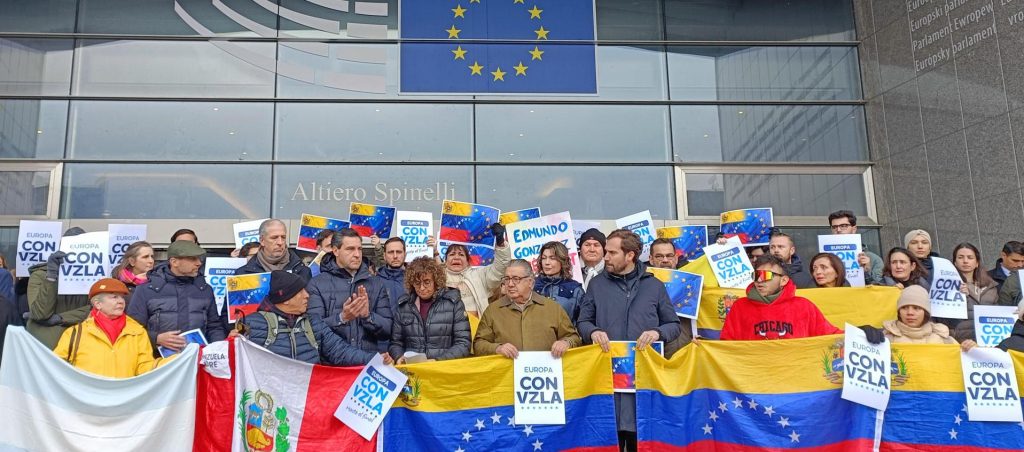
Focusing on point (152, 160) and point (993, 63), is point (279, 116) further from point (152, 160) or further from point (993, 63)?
point (993, 63)

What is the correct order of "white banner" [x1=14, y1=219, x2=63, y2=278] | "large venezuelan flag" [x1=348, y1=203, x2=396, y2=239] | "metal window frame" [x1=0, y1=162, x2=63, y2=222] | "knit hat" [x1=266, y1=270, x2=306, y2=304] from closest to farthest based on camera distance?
"knit hat" [x1=266, y1=270, x2=306, y2=304] < "white banner" [x1=14, y1=219, x2=63, y2=278] < "large venezuelan flag" [x1=348, y1=203, x2=396, y2=239] < "metal window frame" [x1=0, y1=162, x2=63, y2=222]

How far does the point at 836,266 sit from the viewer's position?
28.4ft

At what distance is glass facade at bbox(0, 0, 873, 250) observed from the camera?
1441cm

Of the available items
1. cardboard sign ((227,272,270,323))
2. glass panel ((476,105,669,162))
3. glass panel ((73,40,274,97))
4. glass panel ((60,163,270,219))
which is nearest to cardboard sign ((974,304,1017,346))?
cardboard sign ((227,272,270,323))

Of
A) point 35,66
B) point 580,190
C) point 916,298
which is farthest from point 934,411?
point 35,66

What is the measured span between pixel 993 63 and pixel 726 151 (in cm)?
411

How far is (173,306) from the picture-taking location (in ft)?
25.0

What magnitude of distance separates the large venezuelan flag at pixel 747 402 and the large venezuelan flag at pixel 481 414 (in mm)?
386

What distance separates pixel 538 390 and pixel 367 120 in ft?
29.0

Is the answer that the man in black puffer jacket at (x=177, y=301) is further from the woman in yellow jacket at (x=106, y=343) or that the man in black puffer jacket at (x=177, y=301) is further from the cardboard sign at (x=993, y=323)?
the cardboard sign at (x=993, y=323)

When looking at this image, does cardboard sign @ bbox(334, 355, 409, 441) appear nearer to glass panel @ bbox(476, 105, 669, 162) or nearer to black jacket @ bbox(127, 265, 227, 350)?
black jacket @ bbox(127, 265, 227, 350)

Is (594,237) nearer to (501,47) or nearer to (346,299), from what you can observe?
(346,299)

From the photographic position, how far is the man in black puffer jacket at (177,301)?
7574 mm

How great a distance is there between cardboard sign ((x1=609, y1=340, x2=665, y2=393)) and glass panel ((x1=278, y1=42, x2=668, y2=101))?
8.49 m
